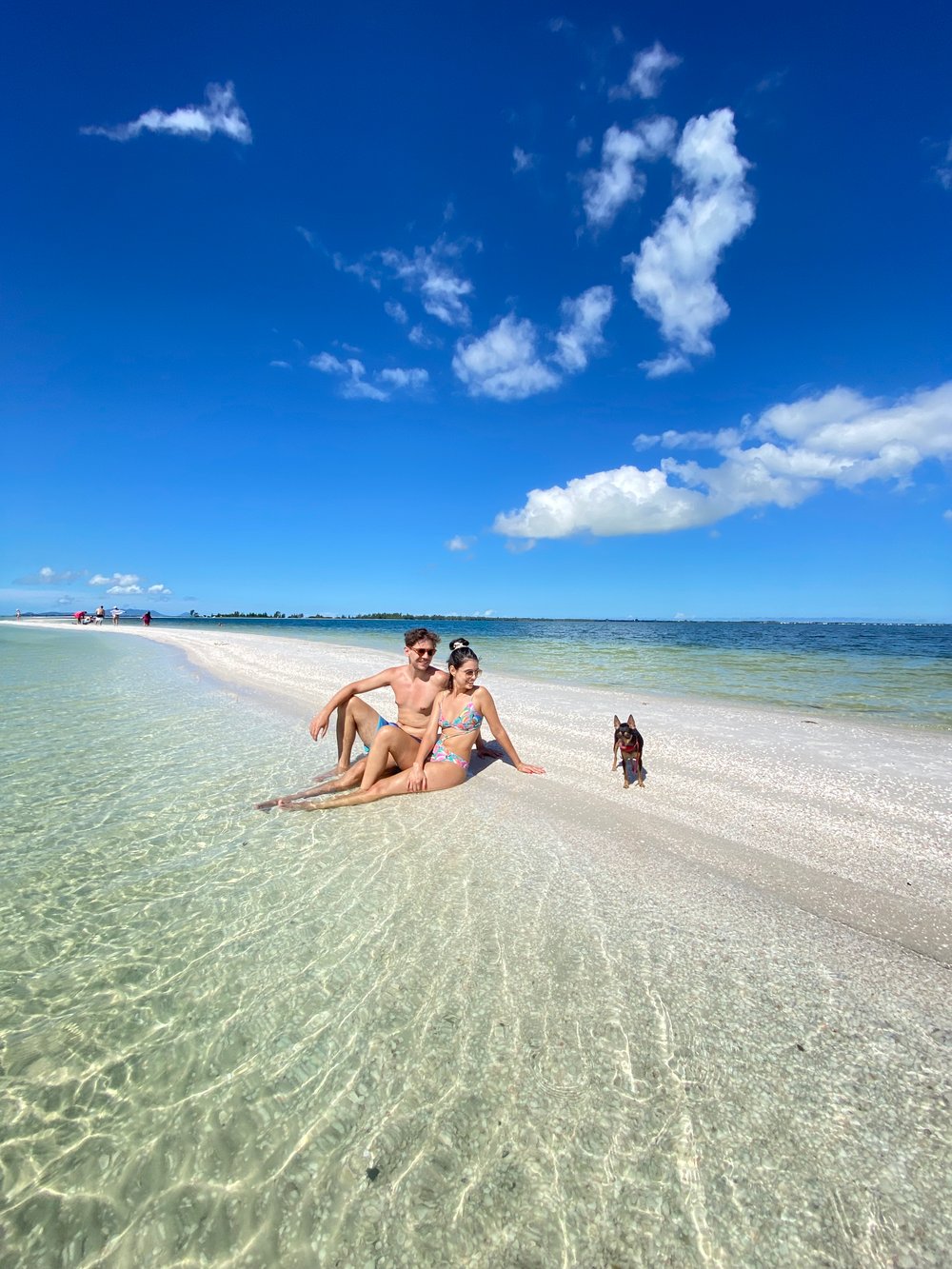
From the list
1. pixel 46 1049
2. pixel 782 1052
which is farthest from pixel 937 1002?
pixel 46 1049

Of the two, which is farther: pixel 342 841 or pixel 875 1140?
pixel 342 841

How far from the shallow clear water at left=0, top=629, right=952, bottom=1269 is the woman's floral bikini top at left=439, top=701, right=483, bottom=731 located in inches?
83.0

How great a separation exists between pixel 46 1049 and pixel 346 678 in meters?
14.8

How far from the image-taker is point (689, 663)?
24906 mm

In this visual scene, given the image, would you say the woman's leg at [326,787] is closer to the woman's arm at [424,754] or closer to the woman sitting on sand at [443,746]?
the woman sitting on sand at [443,746]

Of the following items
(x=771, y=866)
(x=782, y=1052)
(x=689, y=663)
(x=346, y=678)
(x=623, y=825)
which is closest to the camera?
(x=782, y=1052)

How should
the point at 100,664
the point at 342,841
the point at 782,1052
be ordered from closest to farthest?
the point at 782,1052
the point at 342,841
the point at 100,664

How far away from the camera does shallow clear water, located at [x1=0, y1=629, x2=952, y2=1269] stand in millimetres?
1841

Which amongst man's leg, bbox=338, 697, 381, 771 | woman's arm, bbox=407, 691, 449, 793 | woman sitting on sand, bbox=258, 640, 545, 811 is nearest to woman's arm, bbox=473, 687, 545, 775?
woman sitting on sand, bbox=258, 640, 545, 811

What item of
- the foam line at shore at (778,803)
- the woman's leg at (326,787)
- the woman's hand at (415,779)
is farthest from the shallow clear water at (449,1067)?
the woman's hand at (415,779)

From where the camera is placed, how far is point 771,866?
456 cm

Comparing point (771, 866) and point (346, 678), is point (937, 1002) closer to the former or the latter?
point (771, 866)

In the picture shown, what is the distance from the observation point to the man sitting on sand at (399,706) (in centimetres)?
634

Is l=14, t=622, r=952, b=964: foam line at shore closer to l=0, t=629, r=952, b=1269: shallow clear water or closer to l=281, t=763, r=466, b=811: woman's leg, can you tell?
l=281, t=763, r=466, b=811: woman's leg
